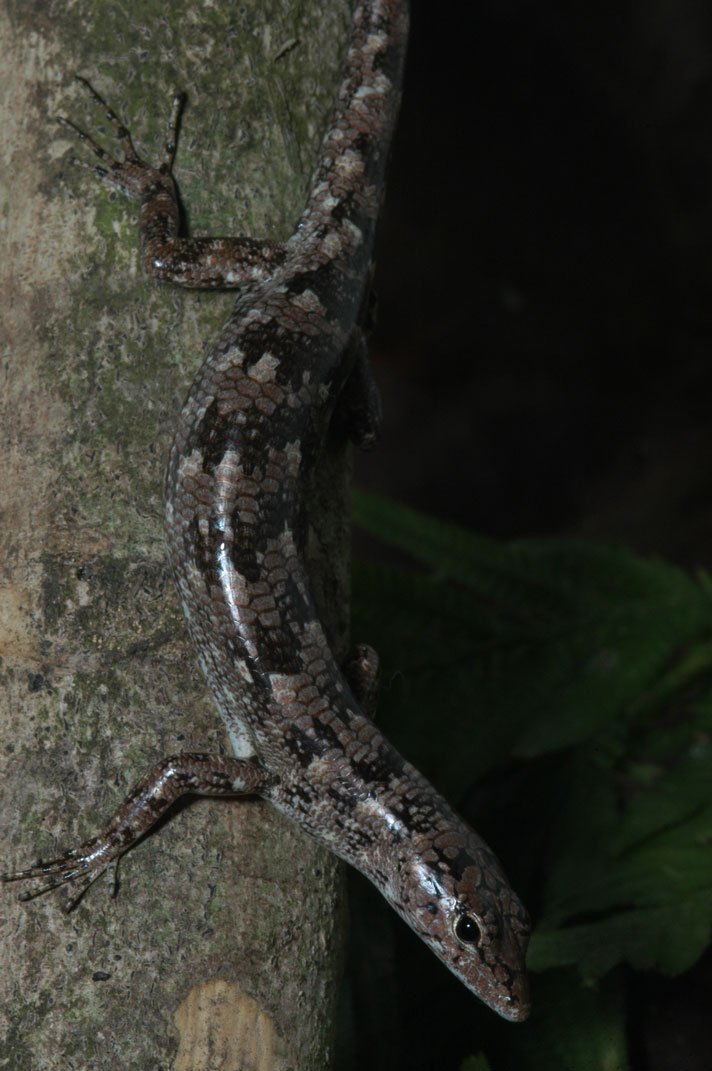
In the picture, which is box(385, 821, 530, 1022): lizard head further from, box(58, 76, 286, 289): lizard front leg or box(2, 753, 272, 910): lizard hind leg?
box(58, 76, 286, 289): lizard front leg

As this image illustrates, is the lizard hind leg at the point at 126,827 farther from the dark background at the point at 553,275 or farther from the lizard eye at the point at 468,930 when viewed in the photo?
the dark background at the point at 553,275

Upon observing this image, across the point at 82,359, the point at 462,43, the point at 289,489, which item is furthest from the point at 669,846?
the point at 462,43

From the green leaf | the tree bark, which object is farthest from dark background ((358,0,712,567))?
the tree bark

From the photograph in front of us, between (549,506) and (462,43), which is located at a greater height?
(462,43)

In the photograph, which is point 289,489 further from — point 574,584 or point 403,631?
point 574,584

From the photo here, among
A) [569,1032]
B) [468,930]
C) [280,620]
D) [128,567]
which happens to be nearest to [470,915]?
[468,930]

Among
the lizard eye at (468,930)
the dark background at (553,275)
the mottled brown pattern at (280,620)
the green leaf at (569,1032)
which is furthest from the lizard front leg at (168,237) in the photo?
the dark background at (553,275)

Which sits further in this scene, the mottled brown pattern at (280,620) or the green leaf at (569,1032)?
the green leaf at (569,1032)
